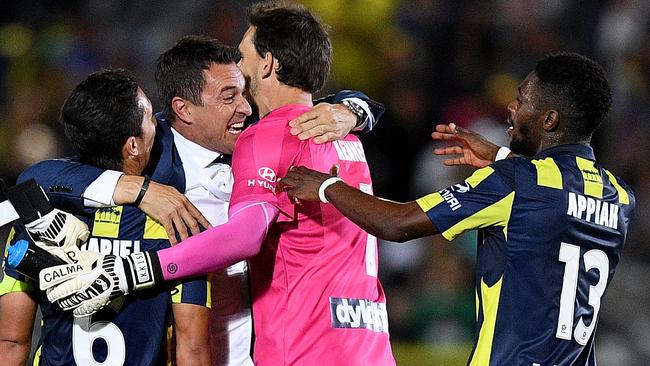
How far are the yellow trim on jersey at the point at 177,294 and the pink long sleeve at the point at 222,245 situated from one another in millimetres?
100

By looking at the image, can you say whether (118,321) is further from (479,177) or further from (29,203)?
(479,177)

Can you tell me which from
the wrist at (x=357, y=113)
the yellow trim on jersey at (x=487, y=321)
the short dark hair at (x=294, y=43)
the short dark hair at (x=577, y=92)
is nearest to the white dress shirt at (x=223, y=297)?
the short dark hair at (x=294, y=43)

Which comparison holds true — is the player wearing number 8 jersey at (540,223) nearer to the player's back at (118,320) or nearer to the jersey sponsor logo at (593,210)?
the jersey sponsor logo at (593,210)

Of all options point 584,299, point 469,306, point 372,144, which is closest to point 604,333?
point 469,306

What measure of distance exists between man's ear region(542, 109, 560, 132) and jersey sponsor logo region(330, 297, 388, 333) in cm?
115

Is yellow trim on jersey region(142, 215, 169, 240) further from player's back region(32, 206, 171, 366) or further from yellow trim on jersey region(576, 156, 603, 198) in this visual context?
yellow trim on jersey region(576, 156, 603, 198)

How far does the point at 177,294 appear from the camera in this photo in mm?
4352

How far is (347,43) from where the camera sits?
10.7 m

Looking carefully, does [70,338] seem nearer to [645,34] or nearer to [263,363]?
[263,363]

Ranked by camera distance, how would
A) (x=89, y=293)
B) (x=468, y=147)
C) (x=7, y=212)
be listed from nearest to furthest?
(x=89, y=293)
(x=7, y=212)
(x=468, y=147)

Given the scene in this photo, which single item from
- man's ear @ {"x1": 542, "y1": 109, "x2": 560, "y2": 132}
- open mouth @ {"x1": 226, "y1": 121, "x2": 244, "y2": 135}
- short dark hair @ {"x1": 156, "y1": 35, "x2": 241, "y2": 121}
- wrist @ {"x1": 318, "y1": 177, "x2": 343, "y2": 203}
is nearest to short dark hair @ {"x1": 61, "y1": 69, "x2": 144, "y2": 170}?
short dark hair @ {"x1": 156, "y1": 35, "x2": 241, "y2": 121}

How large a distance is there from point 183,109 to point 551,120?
178 cm

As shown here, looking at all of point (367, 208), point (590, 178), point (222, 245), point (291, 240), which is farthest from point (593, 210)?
point (222, 245)

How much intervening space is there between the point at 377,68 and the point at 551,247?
6596mm
